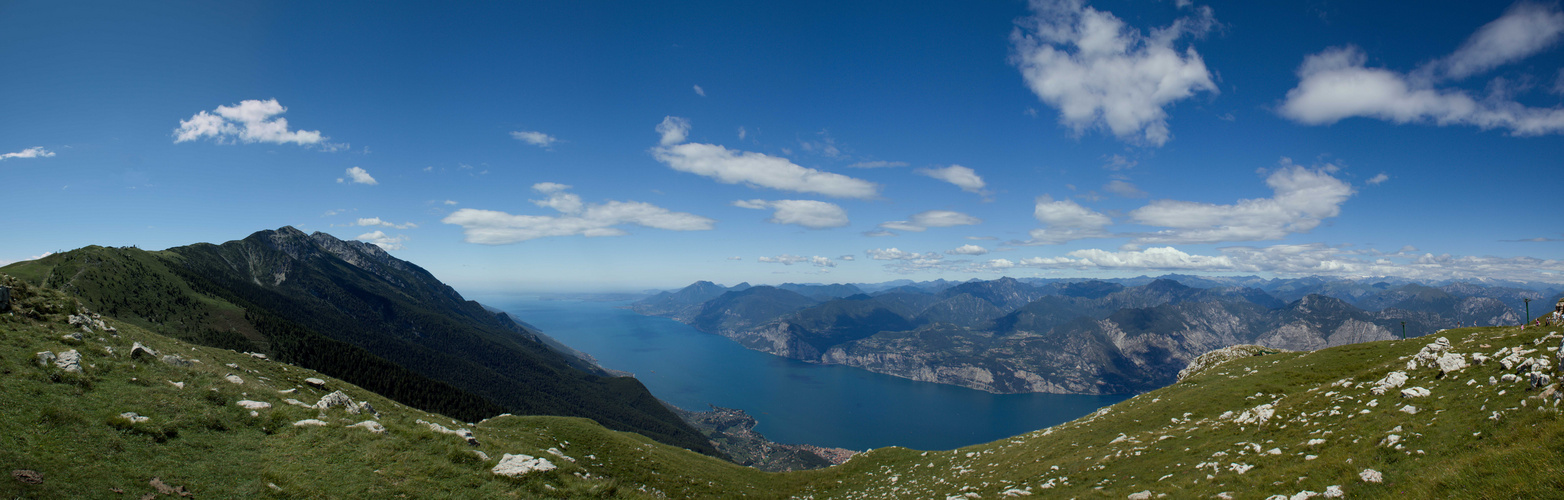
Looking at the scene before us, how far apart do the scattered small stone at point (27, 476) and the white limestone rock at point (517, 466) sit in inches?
344

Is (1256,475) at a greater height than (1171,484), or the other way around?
(1256,475)

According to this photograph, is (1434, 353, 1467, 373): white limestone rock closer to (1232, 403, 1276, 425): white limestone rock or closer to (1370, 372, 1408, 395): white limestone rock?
(1370, 372, 1408, 395): white limestone rock

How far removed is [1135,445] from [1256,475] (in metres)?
11.3

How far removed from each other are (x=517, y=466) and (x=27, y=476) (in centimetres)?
960

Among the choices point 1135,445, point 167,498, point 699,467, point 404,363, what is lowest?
point 404,363

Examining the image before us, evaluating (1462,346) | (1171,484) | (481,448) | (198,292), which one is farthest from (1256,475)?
(198,292)

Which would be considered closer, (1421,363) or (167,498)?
(167,498)

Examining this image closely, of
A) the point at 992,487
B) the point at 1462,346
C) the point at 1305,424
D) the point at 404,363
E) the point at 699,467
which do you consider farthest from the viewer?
the point at 404,363

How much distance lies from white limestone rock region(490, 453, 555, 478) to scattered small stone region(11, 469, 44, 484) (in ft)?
28.7

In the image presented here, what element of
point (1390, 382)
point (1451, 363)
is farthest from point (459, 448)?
point (1451, 363)

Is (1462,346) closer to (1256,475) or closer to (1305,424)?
(1305,424)

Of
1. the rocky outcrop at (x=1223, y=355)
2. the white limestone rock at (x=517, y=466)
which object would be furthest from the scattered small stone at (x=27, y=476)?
the rocky outcrop at (x=1223, y=355)

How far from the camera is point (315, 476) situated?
1302cm

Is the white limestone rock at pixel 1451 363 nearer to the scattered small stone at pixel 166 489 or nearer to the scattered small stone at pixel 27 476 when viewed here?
the scattered small stone at pixel 166 489
